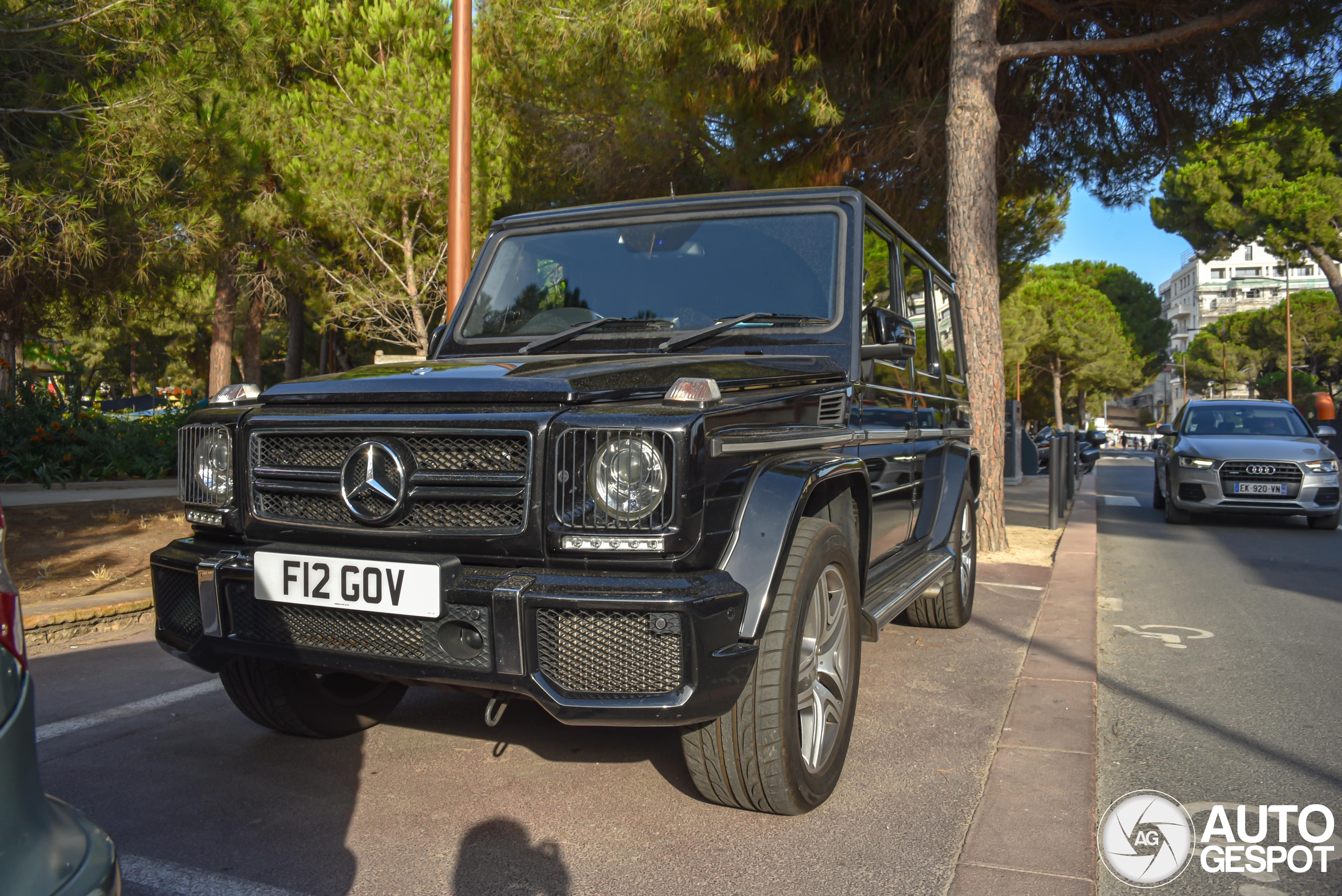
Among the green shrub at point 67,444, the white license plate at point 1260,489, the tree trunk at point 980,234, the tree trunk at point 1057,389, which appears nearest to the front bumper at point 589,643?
the tree trunk at point 980,234

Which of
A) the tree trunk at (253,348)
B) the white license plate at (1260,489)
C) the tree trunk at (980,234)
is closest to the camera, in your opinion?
the tree trunk at (980,234)

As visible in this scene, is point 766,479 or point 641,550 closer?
point 641,550

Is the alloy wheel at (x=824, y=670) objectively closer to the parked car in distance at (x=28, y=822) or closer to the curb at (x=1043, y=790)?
the curb at (x=1043, y=790)

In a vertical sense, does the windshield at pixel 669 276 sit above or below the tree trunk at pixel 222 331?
below

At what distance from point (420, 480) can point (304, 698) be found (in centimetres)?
128

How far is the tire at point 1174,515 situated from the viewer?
11172 mm

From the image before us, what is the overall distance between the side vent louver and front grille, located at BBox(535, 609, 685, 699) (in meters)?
1.13

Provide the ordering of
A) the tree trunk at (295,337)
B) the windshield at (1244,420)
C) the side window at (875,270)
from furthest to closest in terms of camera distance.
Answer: the tree trunk at (295,337) < the windshield at (1244,420) < the side window at (875,270)

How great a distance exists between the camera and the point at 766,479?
2572 millimetres

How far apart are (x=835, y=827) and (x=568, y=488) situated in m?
1.29

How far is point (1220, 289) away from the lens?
10850 centimetres

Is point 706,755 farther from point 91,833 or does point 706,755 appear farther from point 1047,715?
point 1047,715

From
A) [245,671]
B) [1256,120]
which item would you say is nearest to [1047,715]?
[245,671]

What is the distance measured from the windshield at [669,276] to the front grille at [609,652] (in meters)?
1.56
